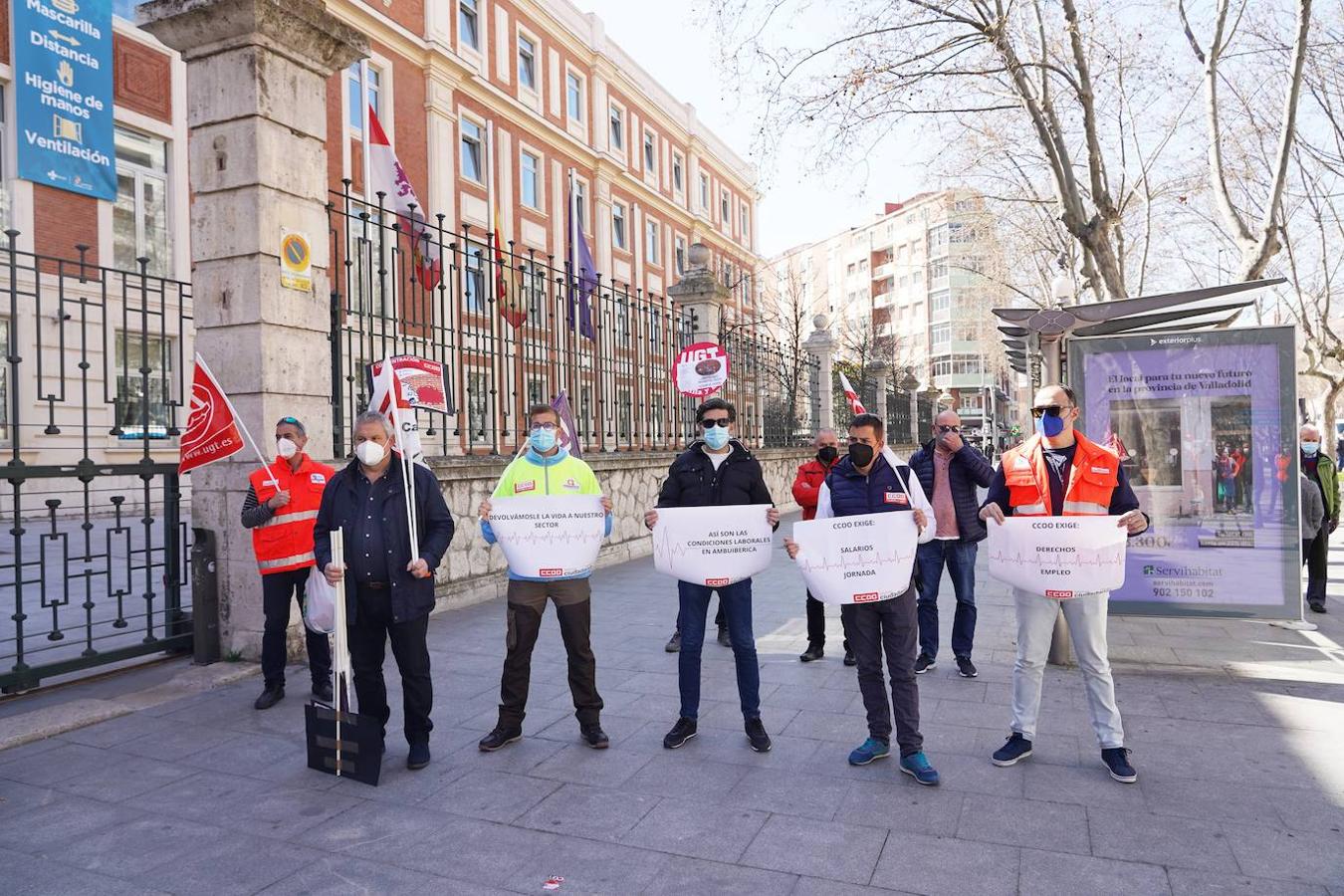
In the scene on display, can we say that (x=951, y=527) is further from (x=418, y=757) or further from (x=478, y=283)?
(x=478, y=283)

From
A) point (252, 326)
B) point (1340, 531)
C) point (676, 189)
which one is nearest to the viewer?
point (252, 326)

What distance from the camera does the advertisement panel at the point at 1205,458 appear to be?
6.66 m

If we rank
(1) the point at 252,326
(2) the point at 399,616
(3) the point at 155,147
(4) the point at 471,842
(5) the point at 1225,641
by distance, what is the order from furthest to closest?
(3) the point at 155,147, (5) the point at 1225,641, (1) the point at 252,326, (2) the point at 399,616, (4) the point at 471,842

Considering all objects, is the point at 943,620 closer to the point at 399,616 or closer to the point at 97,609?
the point at 399,616

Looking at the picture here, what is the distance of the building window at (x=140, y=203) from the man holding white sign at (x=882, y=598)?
19.4 meters

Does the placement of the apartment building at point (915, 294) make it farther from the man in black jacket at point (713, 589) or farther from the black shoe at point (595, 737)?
the black shoe at point (595, 737)

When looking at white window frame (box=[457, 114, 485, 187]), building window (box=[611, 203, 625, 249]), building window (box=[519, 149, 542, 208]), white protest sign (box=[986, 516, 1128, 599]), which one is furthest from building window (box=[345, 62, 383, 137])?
white protest sign (box=[986, 516, 1128, 599])

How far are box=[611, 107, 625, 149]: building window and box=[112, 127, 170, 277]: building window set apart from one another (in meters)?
20.6

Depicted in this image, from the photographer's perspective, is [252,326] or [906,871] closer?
[906,871]

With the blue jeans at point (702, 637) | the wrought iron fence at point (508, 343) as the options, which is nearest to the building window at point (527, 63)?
the wrought iron fence at point (508, 343)

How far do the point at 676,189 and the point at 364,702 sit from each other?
4118 centimetres

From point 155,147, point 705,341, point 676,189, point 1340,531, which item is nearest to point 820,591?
point 705,341

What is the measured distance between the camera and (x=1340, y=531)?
1698 centimetres

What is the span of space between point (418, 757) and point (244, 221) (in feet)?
14.3
